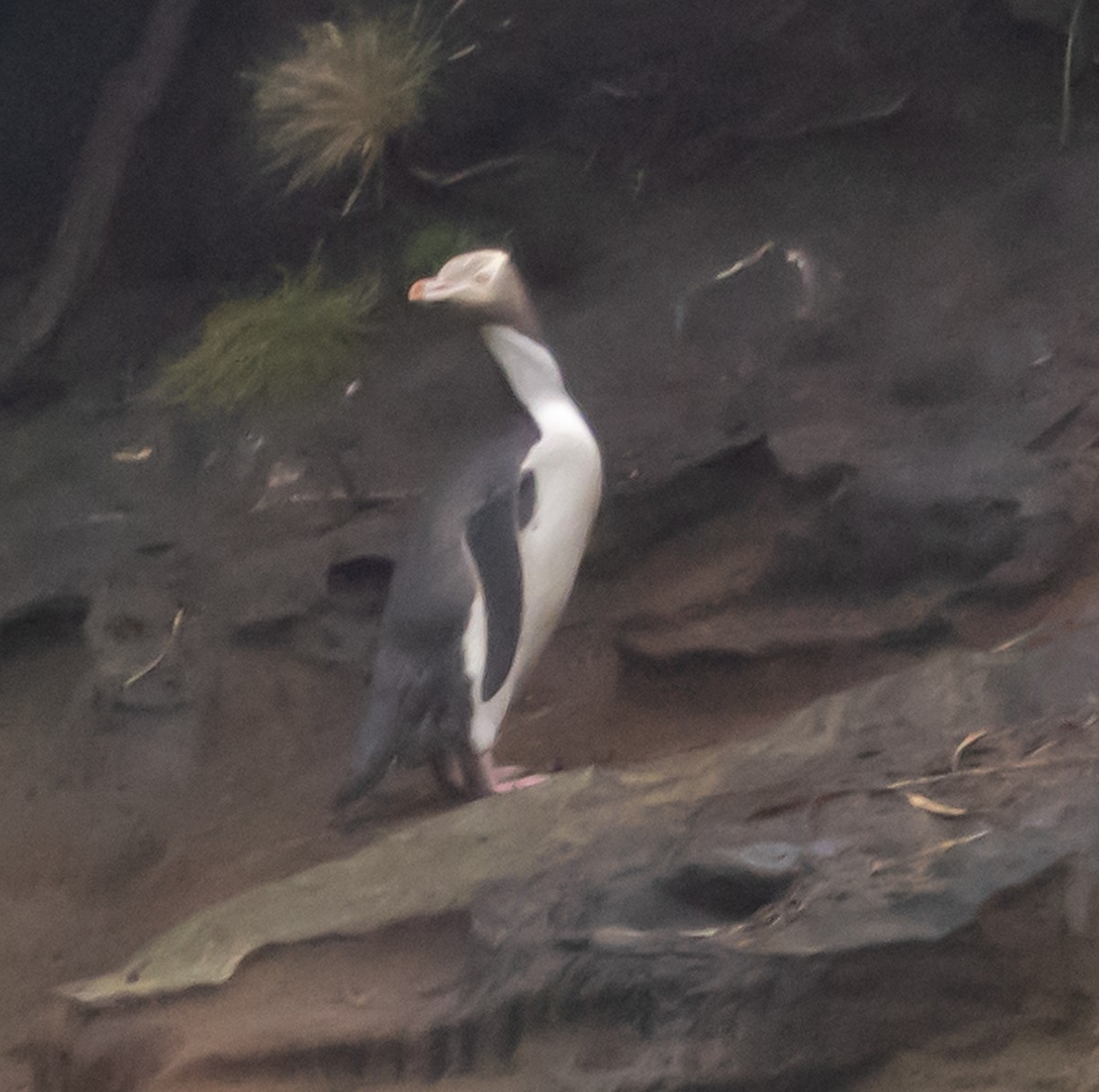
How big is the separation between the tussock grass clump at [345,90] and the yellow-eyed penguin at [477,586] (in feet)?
3.06

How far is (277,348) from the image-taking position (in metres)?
2.79

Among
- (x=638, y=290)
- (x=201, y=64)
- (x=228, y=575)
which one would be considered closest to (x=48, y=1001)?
(x=228, y=575)

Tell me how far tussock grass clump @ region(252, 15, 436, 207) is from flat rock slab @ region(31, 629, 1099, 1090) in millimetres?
1840

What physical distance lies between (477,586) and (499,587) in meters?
0.04

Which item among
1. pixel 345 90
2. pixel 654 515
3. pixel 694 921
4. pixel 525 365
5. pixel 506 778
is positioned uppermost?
pixel 345 90

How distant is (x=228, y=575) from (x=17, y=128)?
1.71 meters

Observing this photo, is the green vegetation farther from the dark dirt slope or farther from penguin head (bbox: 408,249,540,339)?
penguin head (bbox: 408,249,540,339)

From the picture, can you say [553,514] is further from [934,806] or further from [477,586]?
[934,806]

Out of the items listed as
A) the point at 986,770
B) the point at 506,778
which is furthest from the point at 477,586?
the point at 986,770

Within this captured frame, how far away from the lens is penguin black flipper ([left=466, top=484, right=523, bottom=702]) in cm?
221

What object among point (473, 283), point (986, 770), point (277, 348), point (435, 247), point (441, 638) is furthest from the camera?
point (435, 247)

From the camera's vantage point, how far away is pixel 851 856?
1.54m

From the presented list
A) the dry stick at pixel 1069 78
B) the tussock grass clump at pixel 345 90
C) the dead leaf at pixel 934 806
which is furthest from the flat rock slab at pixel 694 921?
the tussock grass clump at pixel 345 90

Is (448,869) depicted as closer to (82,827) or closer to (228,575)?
(82,827)
